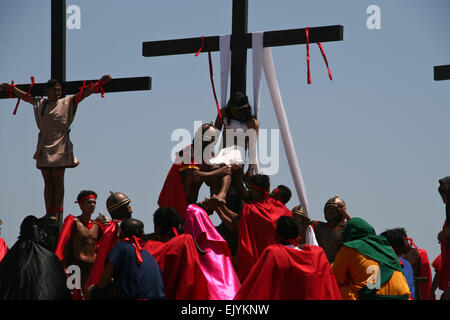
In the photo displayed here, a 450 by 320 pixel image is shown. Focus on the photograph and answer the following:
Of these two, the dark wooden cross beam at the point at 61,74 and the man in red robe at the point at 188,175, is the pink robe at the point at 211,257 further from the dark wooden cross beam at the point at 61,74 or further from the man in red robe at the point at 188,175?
the dark wooden cross beam at the point at 61,74

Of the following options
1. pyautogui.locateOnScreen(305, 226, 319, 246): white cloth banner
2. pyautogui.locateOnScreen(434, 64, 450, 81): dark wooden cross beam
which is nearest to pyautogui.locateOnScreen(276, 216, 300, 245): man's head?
pyautogui.locateOnScreen(305, 226, 319, 246): white cloth banner

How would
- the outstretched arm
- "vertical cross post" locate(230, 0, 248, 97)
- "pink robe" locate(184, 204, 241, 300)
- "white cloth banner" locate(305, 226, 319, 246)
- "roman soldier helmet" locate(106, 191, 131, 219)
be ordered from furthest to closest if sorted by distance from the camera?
the outstretched arm → "vertical cross post" locate(230, 0, 248, 97) → "white cloth banner" locate(305, 226, 319, 246) → "roman soldier helmet" locate(106, 191, 131, 219) → "pink robe" locate(184, 204, 241, 300)

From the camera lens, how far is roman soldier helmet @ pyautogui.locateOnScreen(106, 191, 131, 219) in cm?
981

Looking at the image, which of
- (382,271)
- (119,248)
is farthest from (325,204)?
(119,248)

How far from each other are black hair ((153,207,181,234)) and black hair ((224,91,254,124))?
2.68 metres

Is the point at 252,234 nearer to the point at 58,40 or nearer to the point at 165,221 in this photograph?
the point at 165,221

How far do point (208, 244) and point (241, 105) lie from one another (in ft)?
7.74

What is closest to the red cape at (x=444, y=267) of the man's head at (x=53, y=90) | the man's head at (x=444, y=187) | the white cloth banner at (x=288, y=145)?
the man's head at (x=444, y=187)

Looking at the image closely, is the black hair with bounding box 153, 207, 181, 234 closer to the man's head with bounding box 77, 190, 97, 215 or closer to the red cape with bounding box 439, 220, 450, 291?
the man's head with bounding box 77, 190, 97, 215

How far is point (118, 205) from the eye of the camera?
9.82 m

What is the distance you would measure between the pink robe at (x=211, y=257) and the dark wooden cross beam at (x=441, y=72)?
4.35 metres
